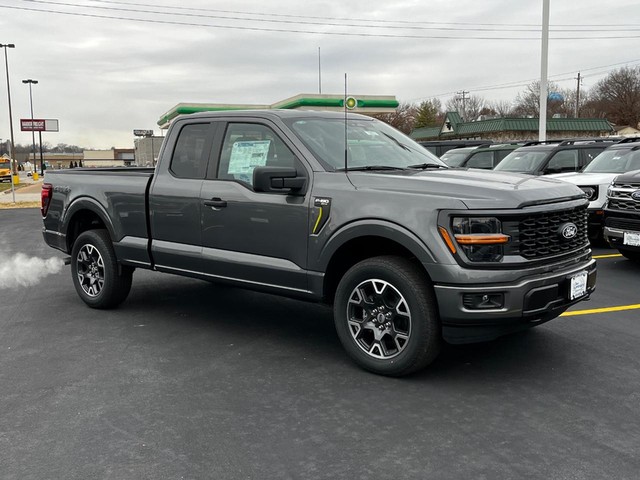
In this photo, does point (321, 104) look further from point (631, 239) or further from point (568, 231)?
point (568, 231)

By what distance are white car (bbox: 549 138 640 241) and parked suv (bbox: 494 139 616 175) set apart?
698 millimetres

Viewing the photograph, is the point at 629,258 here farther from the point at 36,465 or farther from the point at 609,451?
the point at 36,465

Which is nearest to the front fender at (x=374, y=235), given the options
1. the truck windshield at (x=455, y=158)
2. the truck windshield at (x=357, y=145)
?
the truck windshield at (x=357, y=145)

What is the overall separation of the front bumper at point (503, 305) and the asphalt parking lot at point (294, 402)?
420 millimetres

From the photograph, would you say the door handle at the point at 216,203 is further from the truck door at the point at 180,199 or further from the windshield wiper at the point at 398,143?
the windshield wiper at the point at 398,143

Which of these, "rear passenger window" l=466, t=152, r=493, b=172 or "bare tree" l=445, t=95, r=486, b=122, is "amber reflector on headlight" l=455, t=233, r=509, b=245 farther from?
"bare tree" l=445, t=95, r=486, b=122

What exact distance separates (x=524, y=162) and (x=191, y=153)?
28.0 feet

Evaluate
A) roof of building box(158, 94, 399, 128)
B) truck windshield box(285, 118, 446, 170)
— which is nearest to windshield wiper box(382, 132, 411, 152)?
truck windshield box(285, 118, 446, 170)

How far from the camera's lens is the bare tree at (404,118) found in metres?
87.6

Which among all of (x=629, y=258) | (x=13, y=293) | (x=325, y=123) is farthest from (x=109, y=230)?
(x=629, y=258)

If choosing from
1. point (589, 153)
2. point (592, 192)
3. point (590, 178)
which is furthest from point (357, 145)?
point (589, 153)

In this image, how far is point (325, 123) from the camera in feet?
18.0

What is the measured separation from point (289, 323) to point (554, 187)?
9.03 ft

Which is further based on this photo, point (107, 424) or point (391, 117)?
point (391, 117)
